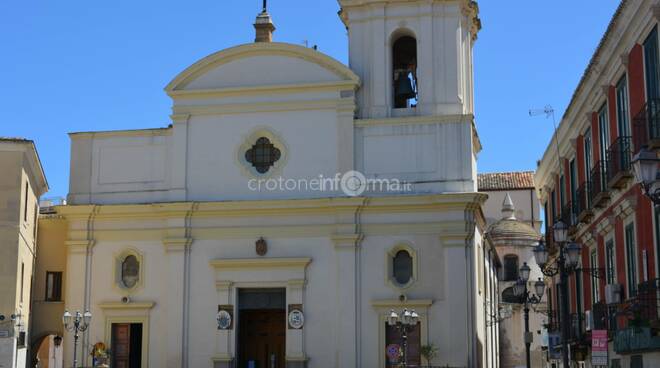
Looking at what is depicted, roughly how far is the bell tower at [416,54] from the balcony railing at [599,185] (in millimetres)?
8348

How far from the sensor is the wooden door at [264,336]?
113 feet

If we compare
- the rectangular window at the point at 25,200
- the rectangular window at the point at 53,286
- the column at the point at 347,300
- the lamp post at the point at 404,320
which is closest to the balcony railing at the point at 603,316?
the lamp post at the point at 404,320

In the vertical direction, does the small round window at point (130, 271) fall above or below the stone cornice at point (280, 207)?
below

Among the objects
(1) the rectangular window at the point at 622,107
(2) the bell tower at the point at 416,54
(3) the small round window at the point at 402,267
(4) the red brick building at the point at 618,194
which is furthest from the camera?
(2) the bell tower at the point at 416,54

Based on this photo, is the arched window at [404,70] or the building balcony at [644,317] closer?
the building balcony at [644,317]

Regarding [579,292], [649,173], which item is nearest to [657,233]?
[649,173]

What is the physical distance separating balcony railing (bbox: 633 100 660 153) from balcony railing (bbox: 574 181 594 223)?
6092 mm

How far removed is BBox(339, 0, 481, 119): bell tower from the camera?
110 ft

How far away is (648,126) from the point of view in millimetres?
19516

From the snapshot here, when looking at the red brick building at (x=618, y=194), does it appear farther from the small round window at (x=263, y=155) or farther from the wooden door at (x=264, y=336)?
the wooden door at (x=264, y=336)

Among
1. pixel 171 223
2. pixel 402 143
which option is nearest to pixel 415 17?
pixel 402 143

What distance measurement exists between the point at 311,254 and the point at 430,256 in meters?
3.83

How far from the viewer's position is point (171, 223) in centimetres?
3409

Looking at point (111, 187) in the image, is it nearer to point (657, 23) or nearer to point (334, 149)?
point (334, 149)
